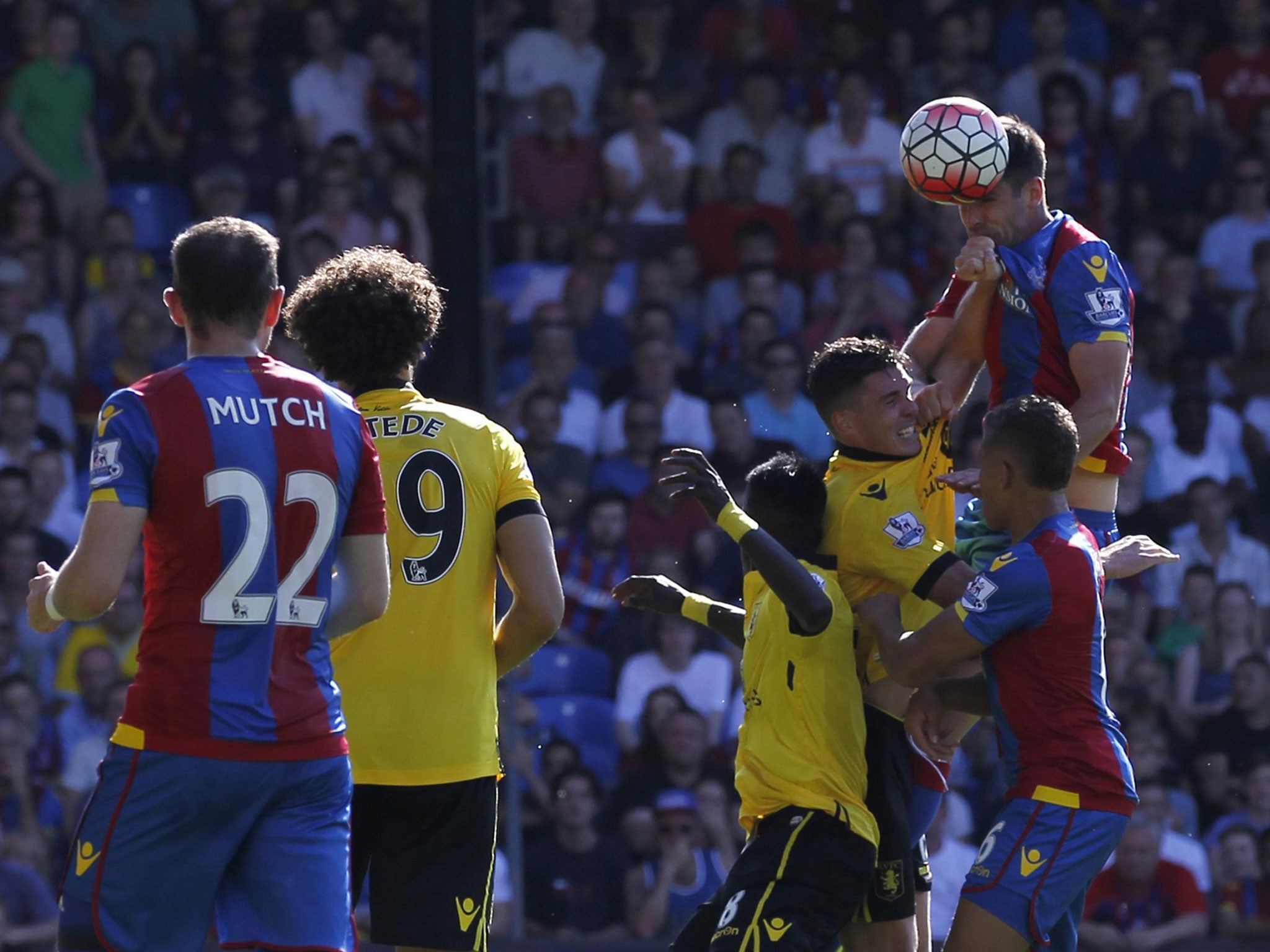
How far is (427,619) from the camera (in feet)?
14.0

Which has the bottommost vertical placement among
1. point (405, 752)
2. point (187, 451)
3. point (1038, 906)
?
point (1038, 906)

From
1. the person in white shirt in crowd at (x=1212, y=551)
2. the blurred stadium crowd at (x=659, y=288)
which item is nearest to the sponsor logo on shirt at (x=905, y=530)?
the blurred stadium crowd at (x=659, y=288)

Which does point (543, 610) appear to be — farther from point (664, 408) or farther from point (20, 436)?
point (20, 436)

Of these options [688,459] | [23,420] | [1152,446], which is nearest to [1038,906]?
[688,459]

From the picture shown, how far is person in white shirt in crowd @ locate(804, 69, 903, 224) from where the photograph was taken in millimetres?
10992

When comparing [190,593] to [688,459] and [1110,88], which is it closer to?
[688,459]

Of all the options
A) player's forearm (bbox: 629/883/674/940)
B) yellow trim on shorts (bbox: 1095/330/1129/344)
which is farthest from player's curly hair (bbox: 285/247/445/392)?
player's forearm (bbox: 629/883/674/940)

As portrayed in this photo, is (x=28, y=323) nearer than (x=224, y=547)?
No

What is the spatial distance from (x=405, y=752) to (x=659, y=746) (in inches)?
172

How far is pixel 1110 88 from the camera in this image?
11.5 m

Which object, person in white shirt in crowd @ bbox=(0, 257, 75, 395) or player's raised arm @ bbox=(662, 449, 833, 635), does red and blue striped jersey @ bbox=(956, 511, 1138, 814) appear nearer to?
player's raised arm @ bbox=(662, 449, 833, 635)

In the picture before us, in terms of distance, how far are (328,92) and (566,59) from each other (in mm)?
1571

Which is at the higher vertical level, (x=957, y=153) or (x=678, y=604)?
(x=957, y=153)

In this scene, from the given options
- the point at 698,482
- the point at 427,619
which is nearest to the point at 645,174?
the point at 698,482
